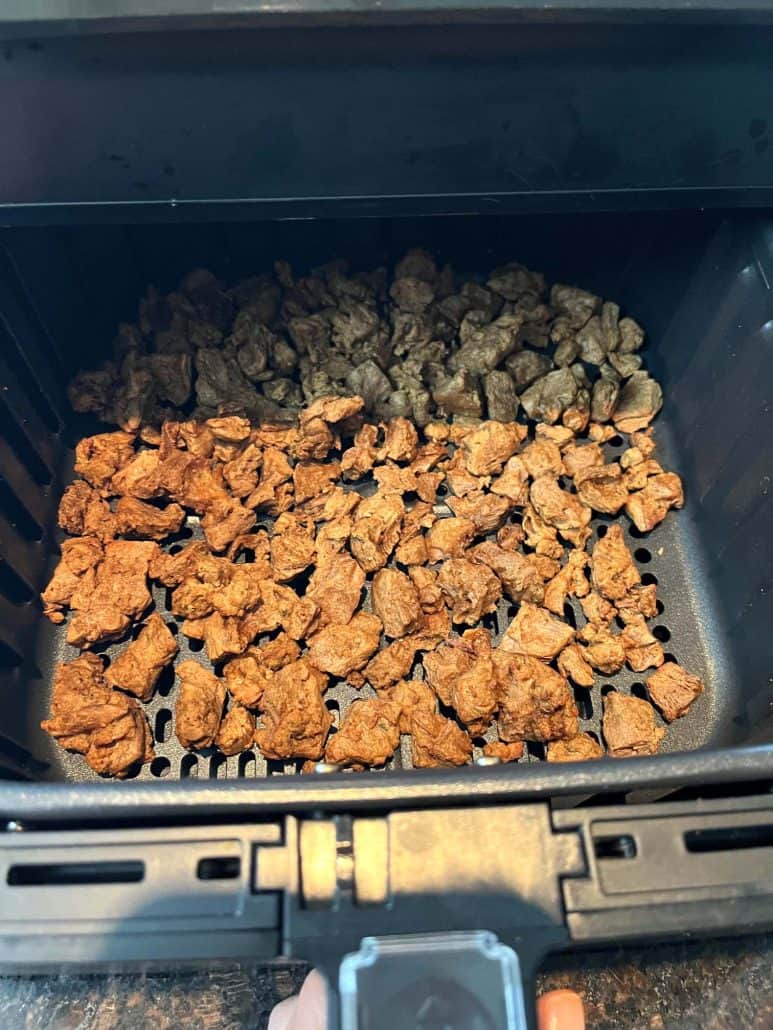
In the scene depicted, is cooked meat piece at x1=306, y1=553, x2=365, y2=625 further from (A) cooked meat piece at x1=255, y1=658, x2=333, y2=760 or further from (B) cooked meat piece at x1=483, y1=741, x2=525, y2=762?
(B) cooked meat piece at x1=483, y1=741, x2=525, y2=762

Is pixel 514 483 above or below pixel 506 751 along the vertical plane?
above

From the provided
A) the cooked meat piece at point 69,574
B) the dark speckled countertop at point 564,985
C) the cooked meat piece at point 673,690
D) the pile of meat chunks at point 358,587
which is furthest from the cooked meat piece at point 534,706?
the cooked meat piece at point 69,574

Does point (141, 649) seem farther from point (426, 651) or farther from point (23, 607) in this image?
point (426, 651)

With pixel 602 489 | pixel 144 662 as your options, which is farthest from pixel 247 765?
pixel 602 489

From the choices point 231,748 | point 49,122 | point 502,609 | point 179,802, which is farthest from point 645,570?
point 49,122

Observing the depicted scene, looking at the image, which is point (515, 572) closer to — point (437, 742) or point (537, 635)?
point (537, 635)

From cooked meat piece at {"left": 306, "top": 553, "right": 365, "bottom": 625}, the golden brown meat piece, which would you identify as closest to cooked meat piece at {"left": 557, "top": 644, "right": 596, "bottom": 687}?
cooked meat piece at {"left": 306, "top": 553, "right": 365, "bottom": 625}
